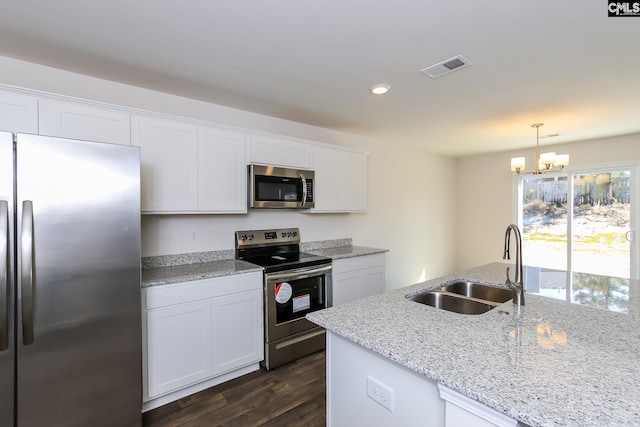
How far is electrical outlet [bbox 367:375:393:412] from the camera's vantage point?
1.22m

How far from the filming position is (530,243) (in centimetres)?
516

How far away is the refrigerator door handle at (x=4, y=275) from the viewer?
147 centimetres

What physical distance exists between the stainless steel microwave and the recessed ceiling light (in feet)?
3.57

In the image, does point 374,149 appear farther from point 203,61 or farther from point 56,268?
point 56,268

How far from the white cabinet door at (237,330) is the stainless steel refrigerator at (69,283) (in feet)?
1.94

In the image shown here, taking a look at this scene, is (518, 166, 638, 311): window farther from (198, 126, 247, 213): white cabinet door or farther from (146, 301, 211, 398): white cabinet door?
(146, 301, 211, 398): white cabinet door

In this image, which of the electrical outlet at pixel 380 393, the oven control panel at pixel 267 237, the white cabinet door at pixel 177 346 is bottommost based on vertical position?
the white cabinet door at pixel 177 346

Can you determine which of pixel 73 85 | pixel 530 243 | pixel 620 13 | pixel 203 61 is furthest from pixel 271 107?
pixel 530 243

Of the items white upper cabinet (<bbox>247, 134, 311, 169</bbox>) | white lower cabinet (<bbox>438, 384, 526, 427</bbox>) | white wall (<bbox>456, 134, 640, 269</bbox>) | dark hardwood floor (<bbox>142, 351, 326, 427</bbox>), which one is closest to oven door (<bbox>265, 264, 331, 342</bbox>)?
dark hardwood floor (<bbox>142, 351, 326, 427</bbox>)

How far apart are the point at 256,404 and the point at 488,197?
17.0ft

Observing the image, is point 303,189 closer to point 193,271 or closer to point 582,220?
point 193,271

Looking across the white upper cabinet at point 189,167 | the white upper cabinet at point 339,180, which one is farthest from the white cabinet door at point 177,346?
the white upper cabinet at point 339,180

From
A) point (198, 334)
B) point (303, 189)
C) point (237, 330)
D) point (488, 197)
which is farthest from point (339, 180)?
point (488, 197)

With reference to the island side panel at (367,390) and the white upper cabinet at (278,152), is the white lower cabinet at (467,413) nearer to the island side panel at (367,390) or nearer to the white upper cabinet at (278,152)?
the island side panel at (367,390)
